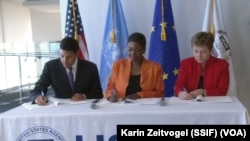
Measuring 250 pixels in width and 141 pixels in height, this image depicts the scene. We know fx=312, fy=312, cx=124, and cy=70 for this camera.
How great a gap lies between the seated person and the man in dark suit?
17cm

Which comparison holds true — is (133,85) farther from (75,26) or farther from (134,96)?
(75,26)

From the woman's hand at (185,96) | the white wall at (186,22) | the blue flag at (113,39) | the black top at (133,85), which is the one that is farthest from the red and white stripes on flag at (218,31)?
the woman's hand at (185,96)

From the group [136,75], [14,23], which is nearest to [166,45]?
[136,75]

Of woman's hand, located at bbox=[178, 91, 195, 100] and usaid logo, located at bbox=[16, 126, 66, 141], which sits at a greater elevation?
woman's hand, located at bbox=[178, 91, 195, 100]

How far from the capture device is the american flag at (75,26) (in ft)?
12.2

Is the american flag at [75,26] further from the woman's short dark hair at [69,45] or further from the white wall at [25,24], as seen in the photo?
the white wall at [25,24]

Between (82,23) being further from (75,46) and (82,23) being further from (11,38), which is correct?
(11,38)

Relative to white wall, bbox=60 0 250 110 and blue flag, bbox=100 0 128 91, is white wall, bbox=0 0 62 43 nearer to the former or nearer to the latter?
white wall, bbox=60 0 250 110

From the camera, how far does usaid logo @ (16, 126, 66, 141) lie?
1941 mm

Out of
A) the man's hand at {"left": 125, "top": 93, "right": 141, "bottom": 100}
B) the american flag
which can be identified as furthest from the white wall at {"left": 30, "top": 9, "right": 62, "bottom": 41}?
the man's hand at {"left": 125, "top": 93, "right": 141, "bottom": 100}

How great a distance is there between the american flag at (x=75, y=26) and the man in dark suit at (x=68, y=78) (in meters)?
1.09

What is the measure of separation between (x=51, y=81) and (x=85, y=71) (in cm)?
30

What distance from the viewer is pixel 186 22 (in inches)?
149
